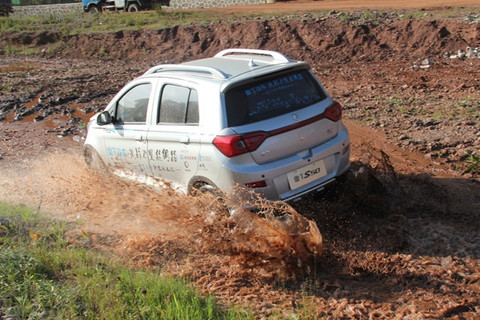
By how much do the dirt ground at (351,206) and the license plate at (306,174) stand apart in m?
0.36

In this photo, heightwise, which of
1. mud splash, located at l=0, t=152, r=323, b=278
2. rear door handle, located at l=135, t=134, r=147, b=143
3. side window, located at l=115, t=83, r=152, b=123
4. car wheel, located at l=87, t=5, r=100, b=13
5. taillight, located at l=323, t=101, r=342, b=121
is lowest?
car wheel, located at l=87, t=5, r=100, b=13

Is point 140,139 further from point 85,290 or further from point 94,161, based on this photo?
point 85,290

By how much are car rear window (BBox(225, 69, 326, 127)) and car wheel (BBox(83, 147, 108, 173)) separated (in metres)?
2.45

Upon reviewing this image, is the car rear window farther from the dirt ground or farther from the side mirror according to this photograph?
the side mirror

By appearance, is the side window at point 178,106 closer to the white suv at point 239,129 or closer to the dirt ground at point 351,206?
the white suv at point 239,129

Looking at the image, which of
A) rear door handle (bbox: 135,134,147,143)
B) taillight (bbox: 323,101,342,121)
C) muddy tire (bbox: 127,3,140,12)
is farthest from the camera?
muddy tire (bbox: 127,3,140,12)

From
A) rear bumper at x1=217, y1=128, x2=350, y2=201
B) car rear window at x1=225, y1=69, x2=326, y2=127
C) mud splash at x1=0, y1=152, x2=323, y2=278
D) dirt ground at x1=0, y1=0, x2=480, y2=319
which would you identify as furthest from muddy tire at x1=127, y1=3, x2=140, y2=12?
rear bumper at x1=217, y1=128, x2=350, y2=201

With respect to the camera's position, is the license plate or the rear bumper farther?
the license plate

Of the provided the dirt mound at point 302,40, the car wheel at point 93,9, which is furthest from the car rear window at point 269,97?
the car wheel at point 93,9

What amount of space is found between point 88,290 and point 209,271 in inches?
47.4

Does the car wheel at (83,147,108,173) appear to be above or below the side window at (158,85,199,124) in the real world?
below

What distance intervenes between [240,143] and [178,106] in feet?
3.43

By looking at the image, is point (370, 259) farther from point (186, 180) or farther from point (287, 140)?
point (186, 180)

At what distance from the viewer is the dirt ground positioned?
473 cm
